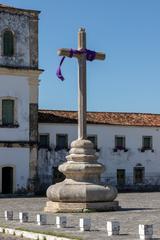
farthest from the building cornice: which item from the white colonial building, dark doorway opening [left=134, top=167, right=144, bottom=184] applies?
dark doorway opening [left=134, top=167, right=144, bottom=184]

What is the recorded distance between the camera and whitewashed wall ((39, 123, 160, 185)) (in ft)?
125

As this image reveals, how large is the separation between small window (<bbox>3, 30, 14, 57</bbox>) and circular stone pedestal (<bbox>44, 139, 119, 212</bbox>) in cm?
1526

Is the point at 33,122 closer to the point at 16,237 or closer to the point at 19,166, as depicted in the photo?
the point at 19,166

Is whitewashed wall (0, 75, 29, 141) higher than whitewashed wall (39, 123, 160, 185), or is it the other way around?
whitewashed wall (0, 75, 29, 141)

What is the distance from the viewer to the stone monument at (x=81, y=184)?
1908cm

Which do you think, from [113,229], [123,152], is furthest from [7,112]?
[113,229]

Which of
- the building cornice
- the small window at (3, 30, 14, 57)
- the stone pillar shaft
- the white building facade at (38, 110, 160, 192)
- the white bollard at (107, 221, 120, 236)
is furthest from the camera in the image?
the white building facade at (38, 110, 160, 192)

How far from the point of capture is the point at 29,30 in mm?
34656

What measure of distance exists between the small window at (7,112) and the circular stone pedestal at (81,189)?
46.8 ft

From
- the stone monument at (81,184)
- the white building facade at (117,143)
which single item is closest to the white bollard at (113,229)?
the stone monument at (81,184)

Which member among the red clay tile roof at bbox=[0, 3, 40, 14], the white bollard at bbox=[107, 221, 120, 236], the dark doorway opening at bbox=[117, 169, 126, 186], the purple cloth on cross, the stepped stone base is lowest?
the dark doorway opening at bbox=[117, 169, 126, 186]

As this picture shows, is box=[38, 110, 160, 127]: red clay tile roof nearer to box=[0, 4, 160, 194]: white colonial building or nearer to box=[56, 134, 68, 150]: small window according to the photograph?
box=[0, 4, 160, 194]: white colonial building

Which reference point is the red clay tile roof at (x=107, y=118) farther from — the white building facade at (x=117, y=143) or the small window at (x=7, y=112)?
the small window at (x=7, y=112)

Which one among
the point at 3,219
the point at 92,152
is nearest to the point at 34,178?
the point at 92,152
